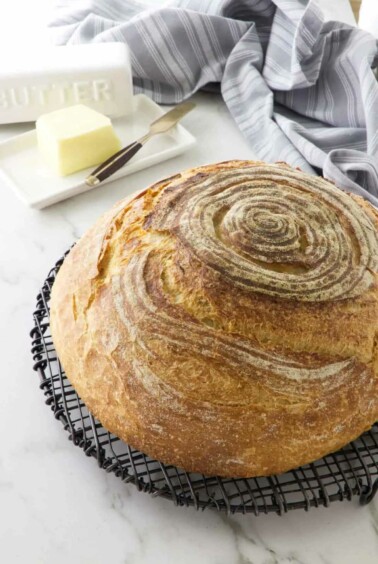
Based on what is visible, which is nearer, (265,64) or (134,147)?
(134,147)

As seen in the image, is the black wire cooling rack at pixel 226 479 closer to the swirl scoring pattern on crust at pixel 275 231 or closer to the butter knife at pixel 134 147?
the swirl scoring pattern on crust at pixel 275 231

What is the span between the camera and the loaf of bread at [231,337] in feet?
3.09

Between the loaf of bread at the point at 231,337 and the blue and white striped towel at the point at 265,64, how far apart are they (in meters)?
0.67

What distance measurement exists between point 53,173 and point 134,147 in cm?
21

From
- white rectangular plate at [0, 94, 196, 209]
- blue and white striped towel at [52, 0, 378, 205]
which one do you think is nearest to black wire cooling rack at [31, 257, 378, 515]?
white rectangular plate at [0, 94, 196, 209]

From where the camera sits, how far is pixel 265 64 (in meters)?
1.87

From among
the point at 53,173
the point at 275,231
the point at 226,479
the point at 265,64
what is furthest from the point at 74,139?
the point at 226,479

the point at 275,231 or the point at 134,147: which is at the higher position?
the point at 275,231

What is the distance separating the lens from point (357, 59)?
1745 mm

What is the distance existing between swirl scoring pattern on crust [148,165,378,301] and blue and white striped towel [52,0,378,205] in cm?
54

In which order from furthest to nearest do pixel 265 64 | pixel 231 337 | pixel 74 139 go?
pixel 265 64, pixel 74 139, pixel 231 337

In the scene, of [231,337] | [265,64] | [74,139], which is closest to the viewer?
[231,337]

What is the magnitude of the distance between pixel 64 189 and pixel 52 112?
23 centimetres

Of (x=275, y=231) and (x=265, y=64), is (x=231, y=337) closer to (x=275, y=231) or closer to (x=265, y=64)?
(x=275, y=231)
